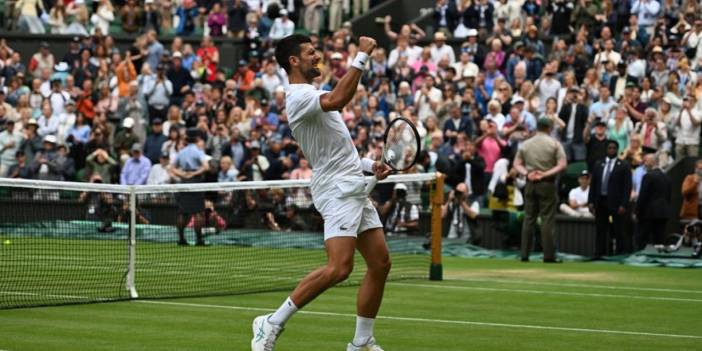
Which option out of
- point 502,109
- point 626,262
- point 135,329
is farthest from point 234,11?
point 135,329

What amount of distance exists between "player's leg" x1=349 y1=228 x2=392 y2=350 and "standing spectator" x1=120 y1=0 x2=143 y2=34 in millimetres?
28229

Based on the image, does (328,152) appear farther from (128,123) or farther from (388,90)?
(128,123)

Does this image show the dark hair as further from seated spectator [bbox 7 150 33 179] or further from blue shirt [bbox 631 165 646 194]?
seated spectator [bbox 7 150 33 179]

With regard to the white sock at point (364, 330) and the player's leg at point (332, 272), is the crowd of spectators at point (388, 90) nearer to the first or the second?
the white sock at point (364, 330)

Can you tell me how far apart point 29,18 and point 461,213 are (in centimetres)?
1624

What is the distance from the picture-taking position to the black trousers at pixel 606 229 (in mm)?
24984

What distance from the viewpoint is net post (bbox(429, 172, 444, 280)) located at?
19.1 metres

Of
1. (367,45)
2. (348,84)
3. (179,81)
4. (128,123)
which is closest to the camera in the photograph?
(348,84)

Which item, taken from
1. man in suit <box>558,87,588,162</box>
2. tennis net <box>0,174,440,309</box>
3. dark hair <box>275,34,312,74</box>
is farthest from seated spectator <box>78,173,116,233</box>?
dark hair <box>275,34,312,74</box>

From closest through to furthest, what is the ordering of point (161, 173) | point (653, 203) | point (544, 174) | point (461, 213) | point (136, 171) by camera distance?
point (544, 174) < point (653, 203) < point (461, 213) < point (161, 173) < point (136, 171)

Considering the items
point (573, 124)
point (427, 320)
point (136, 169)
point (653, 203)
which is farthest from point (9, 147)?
point (427, 320)

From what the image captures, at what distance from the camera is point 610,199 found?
24828 millimetres

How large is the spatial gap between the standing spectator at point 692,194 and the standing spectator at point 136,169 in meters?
→ 11.1

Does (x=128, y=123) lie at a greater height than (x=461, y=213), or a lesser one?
greater
